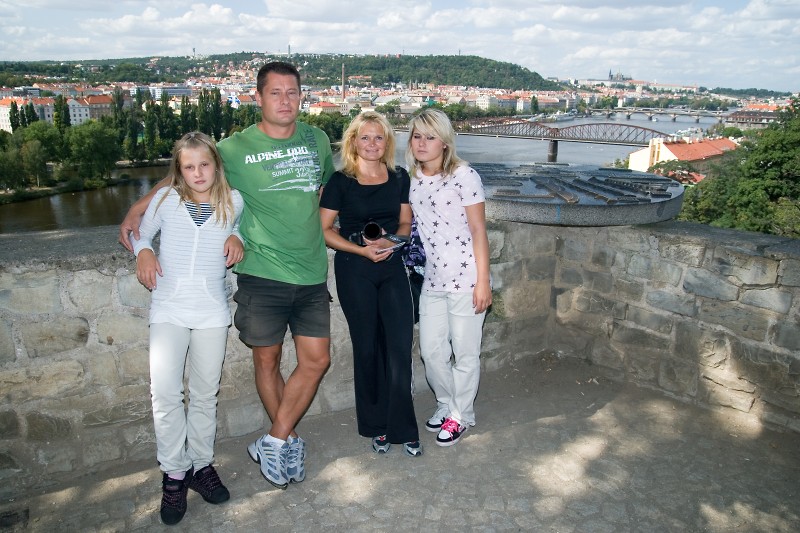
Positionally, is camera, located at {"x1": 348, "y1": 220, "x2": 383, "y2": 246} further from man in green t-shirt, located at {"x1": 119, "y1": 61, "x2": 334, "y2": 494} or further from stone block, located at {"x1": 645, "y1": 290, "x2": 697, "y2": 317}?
stone block, located at {"x1": 645, "y1": 290, "x2": 697, "y2": 317}

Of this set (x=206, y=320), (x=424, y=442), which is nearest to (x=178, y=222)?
(x=206, y=320)

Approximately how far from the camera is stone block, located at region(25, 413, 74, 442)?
212 cm

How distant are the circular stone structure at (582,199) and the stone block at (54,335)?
1.84 meters

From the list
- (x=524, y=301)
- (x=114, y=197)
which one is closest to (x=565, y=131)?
(x=114, y=197)

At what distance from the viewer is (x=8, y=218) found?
1576 inches

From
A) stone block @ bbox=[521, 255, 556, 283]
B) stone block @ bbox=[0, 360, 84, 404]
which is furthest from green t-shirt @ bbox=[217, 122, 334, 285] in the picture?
stone block @ bbox=[521, 255, 556, 283]

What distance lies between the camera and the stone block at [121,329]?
2.19 m

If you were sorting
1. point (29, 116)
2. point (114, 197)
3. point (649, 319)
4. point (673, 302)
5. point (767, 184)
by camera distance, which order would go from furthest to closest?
point (29, 116) → point (114, 197) → point (767, 184) → point (649, 319) → point (673, 302)

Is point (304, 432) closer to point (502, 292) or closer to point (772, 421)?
point (502, 292)

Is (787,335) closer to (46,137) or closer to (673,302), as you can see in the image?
(673,302)

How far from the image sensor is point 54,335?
6.95ft

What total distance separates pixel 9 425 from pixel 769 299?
300cm

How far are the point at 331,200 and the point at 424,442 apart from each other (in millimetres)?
1086

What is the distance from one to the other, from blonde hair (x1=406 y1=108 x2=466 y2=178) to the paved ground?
1.15 metres
